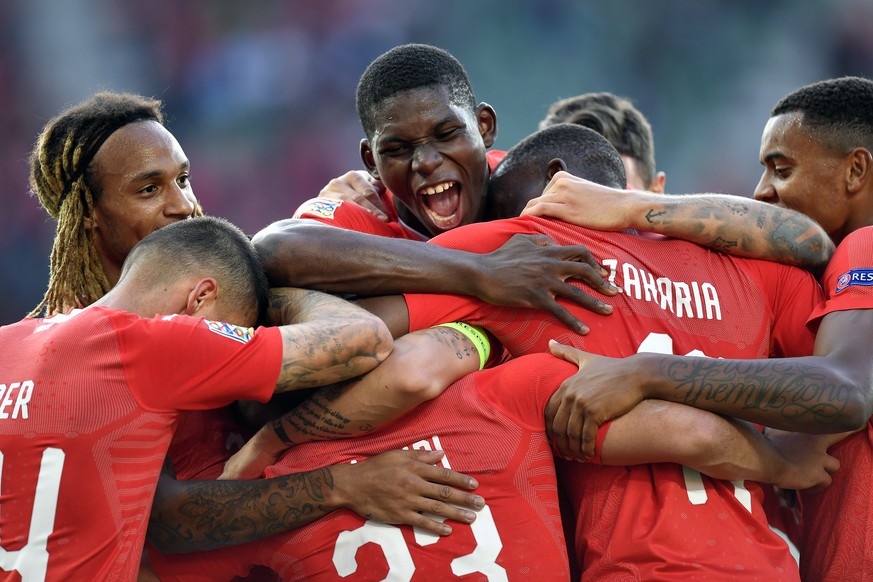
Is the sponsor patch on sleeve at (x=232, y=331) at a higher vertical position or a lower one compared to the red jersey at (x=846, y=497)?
higher

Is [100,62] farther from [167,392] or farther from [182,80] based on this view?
[167,392]

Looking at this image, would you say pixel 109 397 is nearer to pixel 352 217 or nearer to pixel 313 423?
pixel 313 423

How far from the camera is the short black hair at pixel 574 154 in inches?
166

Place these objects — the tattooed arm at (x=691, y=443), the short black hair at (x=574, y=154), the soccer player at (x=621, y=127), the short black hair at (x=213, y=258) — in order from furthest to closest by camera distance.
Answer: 1. the soccer player at (x=621, y=127)
2. the short black hair at (x=574, y=154)
3. the short black hair at (x=213, y=258)
4. the tattooed arm at (x=691, y=443)

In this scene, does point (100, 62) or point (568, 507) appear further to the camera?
point (100, 62)

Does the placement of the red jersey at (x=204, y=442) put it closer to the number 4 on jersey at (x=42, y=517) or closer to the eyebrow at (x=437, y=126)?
the number 4 on jersey at (x=42, y=517)

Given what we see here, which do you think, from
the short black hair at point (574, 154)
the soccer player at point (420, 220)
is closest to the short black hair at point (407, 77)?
the soccer player at point (420, 220)

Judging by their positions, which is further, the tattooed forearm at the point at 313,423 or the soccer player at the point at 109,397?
the tattooed forearm at the point at 313,423

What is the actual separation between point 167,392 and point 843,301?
7.54ft

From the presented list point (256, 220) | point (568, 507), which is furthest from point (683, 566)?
point (256, 220)

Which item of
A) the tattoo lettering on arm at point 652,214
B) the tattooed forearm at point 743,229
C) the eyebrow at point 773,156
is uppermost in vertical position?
the eyebrow at point 773,156

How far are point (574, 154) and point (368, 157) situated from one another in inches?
45.4

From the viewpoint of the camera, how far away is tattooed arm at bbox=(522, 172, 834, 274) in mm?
3582

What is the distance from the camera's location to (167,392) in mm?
3035
